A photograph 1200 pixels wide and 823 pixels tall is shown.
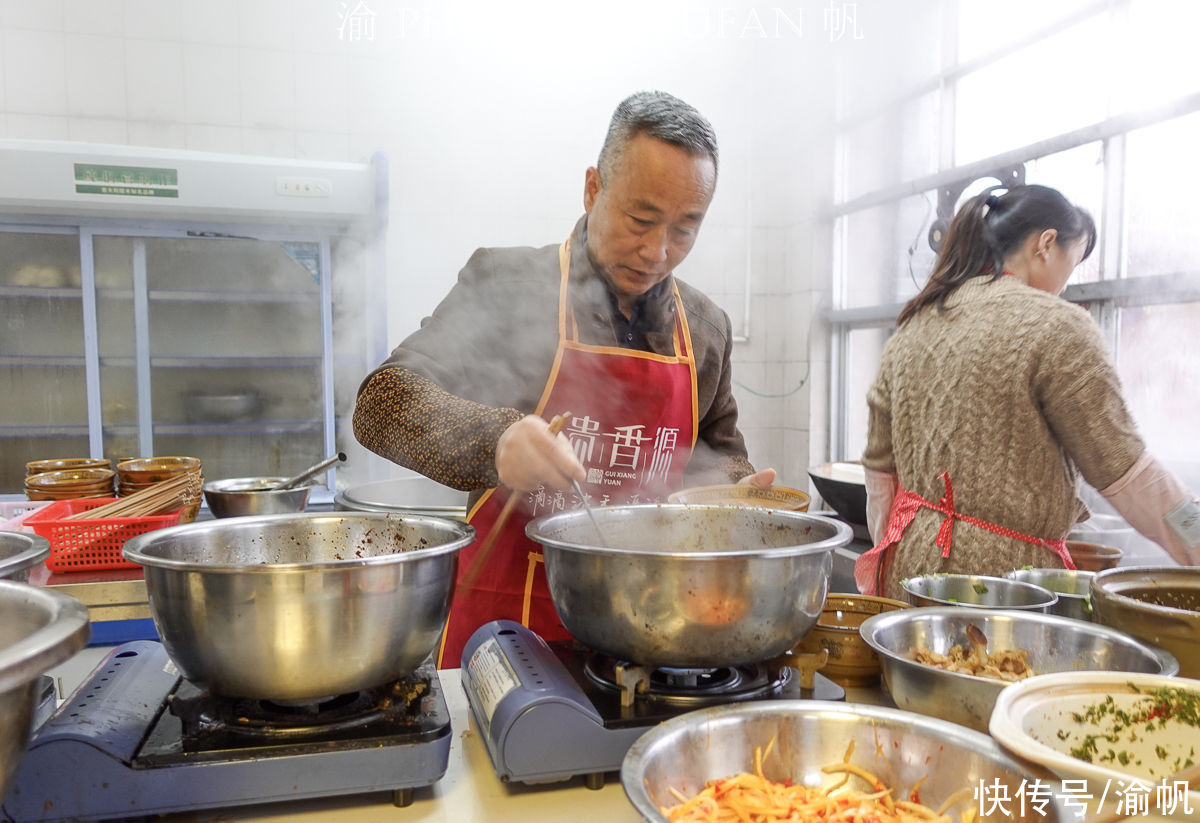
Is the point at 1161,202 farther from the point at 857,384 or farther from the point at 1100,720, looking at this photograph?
the point at 1100,720

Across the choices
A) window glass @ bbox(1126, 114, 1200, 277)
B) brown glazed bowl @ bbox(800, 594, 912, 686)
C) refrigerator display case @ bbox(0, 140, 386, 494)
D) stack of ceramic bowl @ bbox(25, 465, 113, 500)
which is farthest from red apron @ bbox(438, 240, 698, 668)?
refrigerator display case @ bbox(0, 140, 386, 494)

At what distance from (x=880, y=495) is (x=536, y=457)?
4.76 ft

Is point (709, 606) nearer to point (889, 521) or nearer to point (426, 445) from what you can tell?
point (426, 445)

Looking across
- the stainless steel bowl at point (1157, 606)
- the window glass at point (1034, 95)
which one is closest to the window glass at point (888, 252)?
the window glass at point (1034, 95)

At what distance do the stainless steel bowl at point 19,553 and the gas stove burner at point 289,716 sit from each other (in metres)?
0.24

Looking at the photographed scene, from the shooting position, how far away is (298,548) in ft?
3.97

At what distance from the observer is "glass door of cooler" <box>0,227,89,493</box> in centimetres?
379

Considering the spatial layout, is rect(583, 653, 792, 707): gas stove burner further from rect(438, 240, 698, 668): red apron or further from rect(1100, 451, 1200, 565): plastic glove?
rect(1100, 451, 1200, 565): plastic glove

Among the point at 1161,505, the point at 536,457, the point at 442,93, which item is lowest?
the point at 1161,505

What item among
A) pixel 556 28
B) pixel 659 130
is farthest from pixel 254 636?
pixel 556 28

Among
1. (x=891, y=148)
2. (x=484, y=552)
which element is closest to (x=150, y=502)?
(x=484, y=552)

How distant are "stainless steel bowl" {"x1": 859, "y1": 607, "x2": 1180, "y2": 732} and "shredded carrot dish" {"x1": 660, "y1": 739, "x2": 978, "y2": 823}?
4.8 inches

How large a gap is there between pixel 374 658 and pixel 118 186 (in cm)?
343

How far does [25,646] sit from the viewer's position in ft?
1.87
